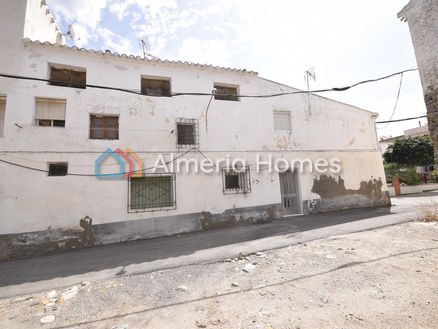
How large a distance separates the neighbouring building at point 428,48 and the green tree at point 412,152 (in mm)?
13427

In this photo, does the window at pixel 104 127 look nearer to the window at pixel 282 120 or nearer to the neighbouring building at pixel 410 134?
the window at pixel 282 120

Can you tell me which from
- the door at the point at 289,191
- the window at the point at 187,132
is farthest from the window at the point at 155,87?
the door at the point at 289,191

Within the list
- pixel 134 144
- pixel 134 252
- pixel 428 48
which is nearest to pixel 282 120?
pixel 428 48

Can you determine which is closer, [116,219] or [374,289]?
[374,289]

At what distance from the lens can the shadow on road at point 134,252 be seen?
4.82m

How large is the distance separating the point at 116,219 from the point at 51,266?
2189 millimetres

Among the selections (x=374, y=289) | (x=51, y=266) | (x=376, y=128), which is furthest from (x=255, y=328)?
(x=376, y=128)

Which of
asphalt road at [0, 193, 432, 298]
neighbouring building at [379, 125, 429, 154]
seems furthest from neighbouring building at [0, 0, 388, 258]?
neighbouring building at [379, 125, 429, 154]

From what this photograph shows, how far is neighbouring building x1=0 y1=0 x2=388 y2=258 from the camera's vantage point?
260 inches

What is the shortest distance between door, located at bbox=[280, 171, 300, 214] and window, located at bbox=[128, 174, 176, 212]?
16.3 feet

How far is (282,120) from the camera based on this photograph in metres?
10.3

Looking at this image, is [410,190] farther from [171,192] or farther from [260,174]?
[171,192]

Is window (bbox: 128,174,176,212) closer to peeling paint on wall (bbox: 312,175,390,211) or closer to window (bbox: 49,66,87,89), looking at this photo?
window (bbox: 49,66,87,89)

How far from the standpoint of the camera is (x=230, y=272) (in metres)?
4.12
